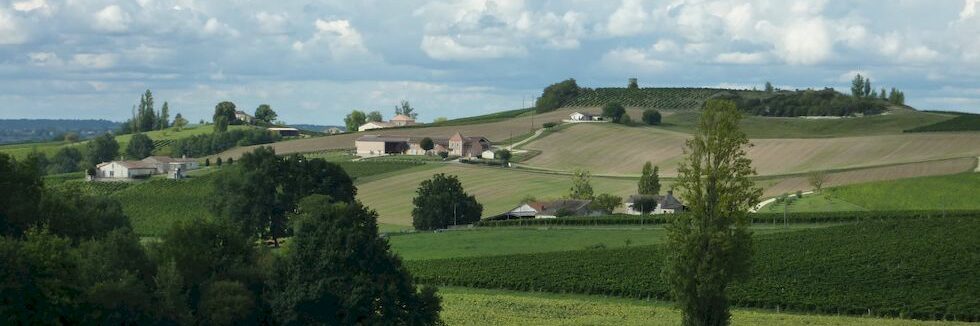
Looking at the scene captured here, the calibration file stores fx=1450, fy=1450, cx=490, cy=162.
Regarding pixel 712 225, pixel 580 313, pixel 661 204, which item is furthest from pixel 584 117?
pixel 712 225

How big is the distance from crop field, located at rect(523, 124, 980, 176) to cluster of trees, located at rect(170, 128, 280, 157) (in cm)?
4643

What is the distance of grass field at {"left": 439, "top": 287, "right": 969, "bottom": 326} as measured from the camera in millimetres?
59531

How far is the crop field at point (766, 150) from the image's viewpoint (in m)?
129

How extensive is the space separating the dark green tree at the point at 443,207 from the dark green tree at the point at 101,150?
8616 cm

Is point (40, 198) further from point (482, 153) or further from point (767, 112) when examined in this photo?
point (767, 112)

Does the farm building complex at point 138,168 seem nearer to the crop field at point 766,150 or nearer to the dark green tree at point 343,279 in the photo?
the crop field at point 766,150

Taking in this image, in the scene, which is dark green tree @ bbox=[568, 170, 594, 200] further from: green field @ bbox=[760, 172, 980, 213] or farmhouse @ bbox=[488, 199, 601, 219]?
green field @ bbox=[760, 172, 980, 213]

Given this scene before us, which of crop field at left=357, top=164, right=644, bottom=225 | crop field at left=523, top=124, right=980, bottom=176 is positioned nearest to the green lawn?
crop field at left=357, top=164, right=644, bottom=225

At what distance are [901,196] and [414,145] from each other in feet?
247

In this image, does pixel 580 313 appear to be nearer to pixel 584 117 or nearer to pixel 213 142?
pixel 584 117

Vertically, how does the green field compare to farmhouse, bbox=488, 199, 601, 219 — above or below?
above

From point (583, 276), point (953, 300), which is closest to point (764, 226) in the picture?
point (583, 276)

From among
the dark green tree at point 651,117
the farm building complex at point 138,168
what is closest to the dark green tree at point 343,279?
the farm building complex at point 138,168

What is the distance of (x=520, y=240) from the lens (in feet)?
291
